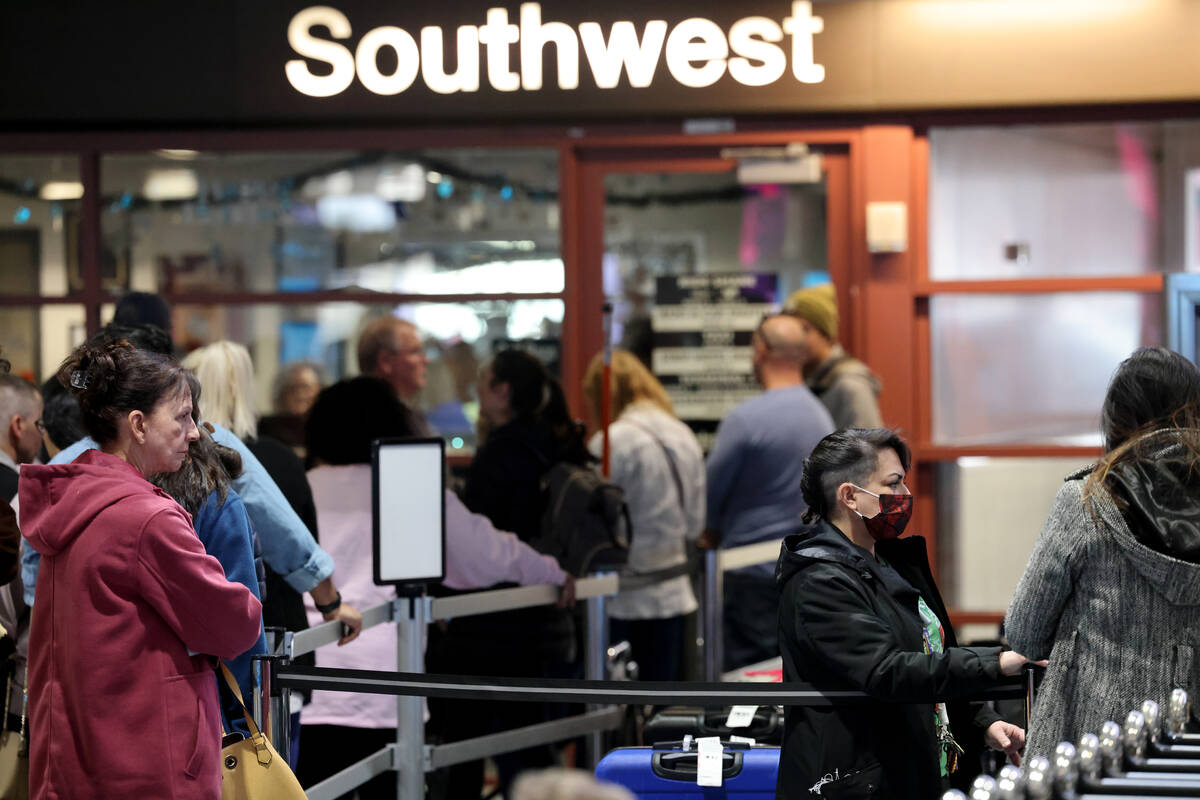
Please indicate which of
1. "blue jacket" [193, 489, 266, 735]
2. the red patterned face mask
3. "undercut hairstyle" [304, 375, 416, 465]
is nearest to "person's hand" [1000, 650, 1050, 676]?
the red patterned face mask

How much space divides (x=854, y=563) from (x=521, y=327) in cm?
371

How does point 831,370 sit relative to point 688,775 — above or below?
above

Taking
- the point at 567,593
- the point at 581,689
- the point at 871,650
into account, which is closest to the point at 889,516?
the point at 871,650

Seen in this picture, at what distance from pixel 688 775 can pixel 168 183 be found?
417 centimetres

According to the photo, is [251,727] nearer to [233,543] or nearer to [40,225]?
[233,543]

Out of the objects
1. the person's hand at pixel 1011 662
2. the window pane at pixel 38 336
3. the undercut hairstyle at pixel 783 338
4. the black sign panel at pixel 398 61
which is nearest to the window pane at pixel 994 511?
the undercut hairstyle at pixel 783 338

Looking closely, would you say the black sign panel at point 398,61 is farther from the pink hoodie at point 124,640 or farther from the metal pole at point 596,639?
the pink hoodie at point 124,640

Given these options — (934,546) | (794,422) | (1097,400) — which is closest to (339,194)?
(794,422)

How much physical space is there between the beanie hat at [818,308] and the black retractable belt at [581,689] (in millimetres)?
3067

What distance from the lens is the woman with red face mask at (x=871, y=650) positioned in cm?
318

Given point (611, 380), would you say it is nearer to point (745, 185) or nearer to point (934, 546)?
point (745, 185)

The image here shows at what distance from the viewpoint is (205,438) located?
362 centimetres

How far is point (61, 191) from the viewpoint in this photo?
22.5ft

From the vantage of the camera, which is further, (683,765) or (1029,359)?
(1029,359)
